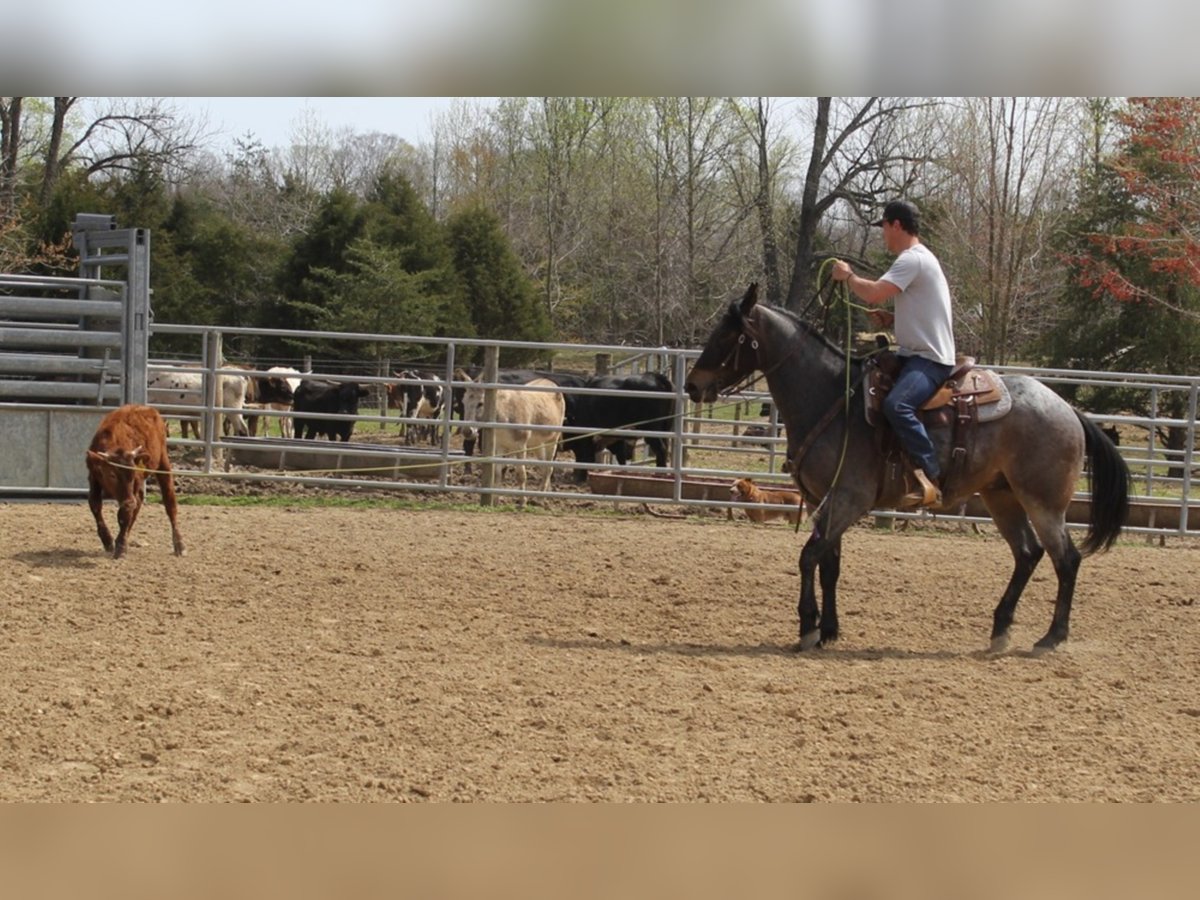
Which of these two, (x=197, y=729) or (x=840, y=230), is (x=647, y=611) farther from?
(x=840, y=230)

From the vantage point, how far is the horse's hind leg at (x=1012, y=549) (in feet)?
21.1

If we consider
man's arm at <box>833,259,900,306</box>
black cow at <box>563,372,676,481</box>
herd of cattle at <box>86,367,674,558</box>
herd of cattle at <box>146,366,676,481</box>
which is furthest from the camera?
black cow at <box>563,372,676,481</box>

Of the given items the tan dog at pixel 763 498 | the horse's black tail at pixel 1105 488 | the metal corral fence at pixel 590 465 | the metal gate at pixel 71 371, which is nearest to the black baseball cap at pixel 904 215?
the horse's black tail at pixel 1105 488

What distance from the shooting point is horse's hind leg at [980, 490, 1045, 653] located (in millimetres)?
6418

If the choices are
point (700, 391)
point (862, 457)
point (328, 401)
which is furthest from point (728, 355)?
point (328, 401)

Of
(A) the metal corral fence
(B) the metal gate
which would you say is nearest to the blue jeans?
(A) the metal corral fence

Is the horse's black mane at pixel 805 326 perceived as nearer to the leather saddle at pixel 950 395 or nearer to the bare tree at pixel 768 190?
the leather saddle at pixel 950 395

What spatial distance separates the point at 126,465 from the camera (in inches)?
302

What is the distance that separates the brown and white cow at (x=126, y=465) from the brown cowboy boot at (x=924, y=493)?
4.53 m

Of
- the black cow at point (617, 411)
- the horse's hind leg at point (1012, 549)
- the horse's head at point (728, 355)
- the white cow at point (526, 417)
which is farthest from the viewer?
the black cow at point (617, 411)

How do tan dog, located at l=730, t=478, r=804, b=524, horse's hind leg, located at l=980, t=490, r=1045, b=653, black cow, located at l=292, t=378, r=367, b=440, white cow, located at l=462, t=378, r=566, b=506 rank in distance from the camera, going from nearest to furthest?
horse's hind leg, located at l=980, t=490, r=1045, b=653 < tan dog, located at l=730, t=478, r=804, b=524 < white cow, located at l=462, t=378, r=566, b=506 < black cow, located at l=292, t=378, r=367, b=440

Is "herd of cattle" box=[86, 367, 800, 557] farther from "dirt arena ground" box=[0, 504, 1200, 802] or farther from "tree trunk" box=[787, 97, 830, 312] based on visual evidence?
"tree trunk" box=[787, 97, 830, 312]

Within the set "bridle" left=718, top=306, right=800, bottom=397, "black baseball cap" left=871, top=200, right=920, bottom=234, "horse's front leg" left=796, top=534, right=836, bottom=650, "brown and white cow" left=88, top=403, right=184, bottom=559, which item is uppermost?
"black baseball cap" left=871, top=200, right=920, bottom=234

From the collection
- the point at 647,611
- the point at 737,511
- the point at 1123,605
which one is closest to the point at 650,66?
the point at 647,611
